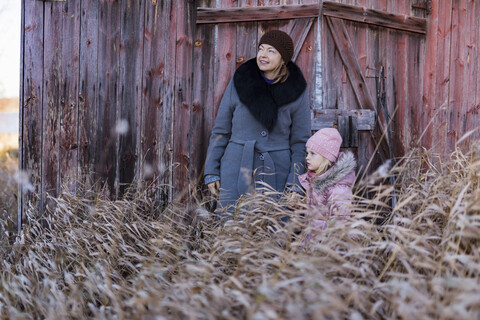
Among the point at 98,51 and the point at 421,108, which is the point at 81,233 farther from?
the point at 421,108

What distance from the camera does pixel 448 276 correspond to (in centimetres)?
195

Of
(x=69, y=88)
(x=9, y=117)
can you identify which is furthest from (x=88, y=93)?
(x=9, y=117)

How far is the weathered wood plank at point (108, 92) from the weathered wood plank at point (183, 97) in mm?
604

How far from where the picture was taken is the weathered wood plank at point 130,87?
13.9 feet

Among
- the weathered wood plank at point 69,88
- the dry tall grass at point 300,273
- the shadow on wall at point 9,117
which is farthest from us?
the shadow on wall at point 9,117

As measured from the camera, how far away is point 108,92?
169 inches

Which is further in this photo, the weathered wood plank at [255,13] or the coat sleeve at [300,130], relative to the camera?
the weathered wood plank at [255,13]

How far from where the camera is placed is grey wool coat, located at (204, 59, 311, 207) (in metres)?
3.45

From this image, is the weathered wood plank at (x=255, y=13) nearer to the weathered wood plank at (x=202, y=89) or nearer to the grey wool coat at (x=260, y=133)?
the weathered wood plank at (x=202, y=89)

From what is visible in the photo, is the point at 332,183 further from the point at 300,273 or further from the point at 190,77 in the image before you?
the point at 190,77

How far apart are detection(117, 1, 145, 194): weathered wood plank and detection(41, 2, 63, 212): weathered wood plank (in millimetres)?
626

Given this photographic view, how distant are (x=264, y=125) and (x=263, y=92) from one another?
0.85 ft

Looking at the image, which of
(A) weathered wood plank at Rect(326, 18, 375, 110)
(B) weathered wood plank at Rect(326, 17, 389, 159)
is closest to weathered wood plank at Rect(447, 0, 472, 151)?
(B) weathered wood plank at Rect(326, 17, 389, 159)

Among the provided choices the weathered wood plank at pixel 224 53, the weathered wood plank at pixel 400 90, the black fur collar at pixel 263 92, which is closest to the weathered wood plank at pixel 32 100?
the weathered wood plank at pixel 224 53
